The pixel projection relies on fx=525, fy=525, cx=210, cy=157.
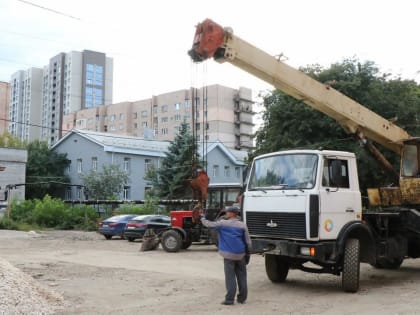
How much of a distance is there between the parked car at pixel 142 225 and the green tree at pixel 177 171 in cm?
1374

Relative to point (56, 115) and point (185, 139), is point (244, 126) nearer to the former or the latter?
point (56, 115)

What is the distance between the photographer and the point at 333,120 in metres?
21.8

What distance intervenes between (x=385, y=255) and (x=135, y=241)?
1601cm

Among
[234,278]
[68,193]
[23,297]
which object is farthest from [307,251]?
[68,193]

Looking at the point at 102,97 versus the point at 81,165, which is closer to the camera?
the point at 81,165

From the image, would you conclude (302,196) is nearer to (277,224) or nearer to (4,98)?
(277,224)

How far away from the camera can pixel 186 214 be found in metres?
20.2

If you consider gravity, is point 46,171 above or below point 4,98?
below

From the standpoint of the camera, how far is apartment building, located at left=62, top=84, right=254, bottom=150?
331 feet

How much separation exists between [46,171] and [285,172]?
50.6 metres

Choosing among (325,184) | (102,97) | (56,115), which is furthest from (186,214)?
(56,115)

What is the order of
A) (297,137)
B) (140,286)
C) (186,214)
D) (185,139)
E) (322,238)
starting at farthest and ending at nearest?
(185,139) < (297,137) < (186,214) < (140,286) < (322,238)

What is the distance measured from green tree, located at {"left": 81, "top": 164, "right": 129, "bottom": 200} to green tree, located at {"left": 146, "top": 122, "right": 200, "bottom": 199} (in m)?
6.34

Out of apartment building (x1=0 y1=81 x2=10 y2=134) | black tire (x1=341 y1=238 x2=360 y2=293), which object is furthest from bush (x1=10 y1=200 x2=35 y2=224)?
apartment building (x1=0 y1=81 x2=10 y2=134)
